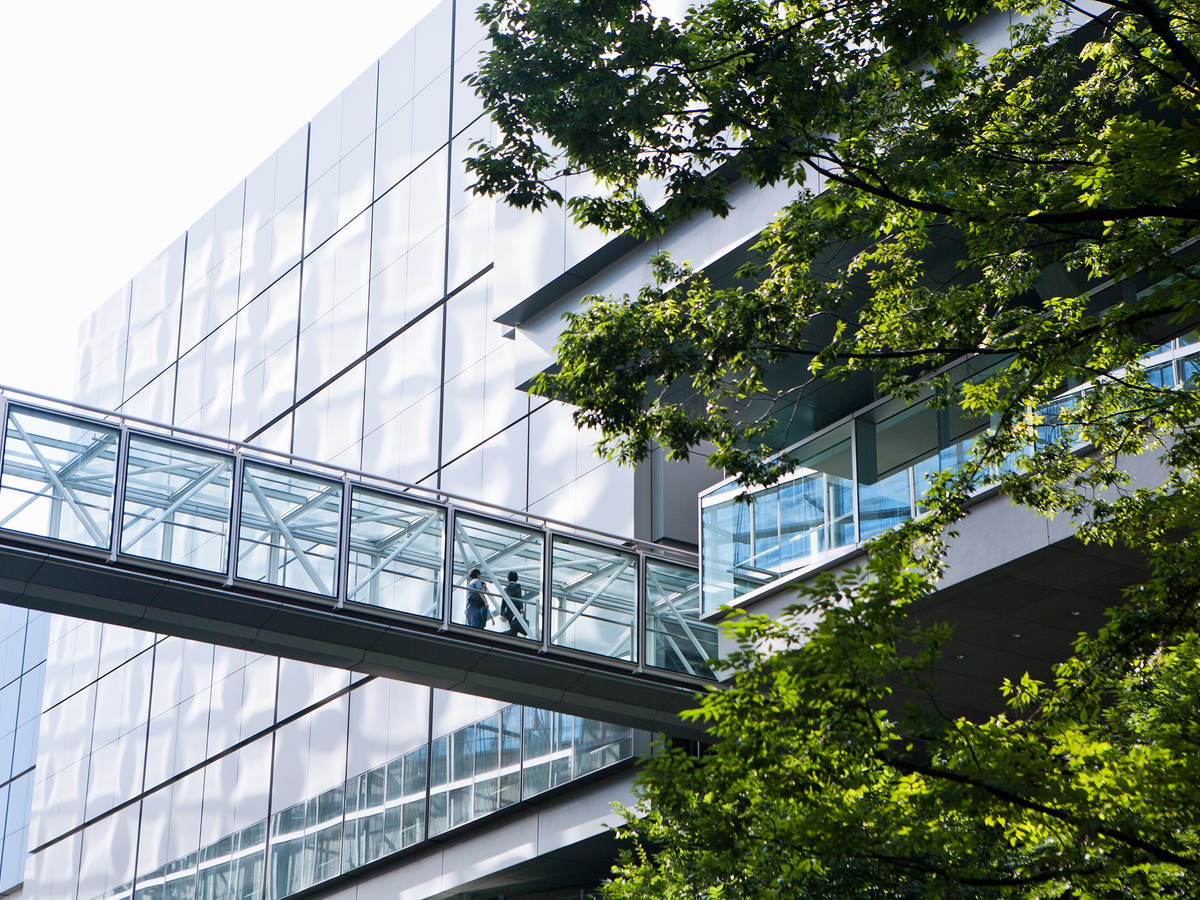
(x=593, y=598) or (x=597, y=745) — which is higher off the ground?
(x=593, y=598)

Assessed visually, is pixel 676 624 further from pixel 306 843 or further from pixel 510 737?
pixel 306 843

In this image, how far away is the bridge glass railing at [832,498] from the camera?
20719 millimetres

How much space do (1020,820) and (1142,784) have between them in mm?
864

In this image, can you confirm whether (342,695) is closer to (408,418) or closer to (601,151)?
(408,418)

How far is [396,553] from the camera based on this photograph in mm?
23625

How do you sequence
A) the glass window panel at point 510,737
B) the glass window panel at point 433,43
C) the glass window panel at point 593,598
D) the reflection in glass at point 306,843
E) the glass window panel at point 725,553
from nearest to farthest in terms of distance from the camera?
the glass window panel at point 725,553
the glass window panel at point 593,598
the glass window panel at point 510,737
the reflection in glass at point 306,843
the glass window panel at point 433,43

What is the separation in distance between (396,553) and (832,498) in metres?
6.69

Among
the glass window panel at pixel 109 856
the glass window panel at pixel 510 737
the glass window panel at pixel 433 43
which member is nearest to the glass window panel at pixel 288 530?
the glass window panel at pixel 510 737

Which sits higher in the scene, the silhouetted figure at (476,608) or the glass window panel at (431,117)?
the glass window panel at (431,117)

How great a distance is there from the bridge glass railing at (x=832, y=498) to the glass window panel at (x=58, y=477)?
28.6ft

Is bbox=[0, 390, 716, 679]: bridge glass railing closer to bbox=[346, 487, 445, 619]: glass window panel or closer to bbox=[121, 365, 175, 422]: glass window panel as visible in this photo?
bbox=[346, 487, 445, 619]: glass window panel

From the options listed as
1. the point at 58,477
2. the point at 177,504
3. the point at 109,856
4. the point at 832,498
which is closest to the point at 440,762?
the point at 177,504

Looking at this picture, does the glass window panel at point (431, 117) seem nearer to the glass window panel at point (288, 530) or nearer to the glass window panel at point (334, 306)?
the glass window panel at point (334, 306)

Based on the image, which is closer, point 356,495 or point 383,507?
point 356,495
